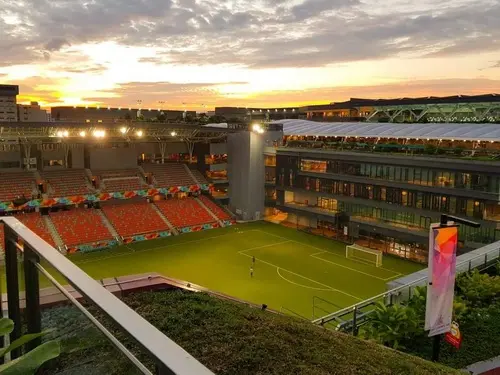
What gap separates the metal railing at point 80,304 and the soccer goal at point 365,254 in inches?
1670

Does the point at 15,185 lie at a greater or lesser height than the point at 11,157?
lesser

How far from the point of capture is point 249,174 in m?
63.8

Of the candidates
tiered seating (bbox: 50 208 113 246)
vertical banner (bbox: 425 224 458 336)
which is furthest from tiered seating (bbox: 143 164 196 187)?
vertical banner (bbox: 425 224 458 336)

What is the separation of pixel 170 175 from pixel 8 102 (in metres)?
72.8

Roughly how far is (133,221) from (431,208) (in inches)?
1305

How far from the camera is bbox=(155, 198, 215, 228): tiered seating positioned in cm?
5762

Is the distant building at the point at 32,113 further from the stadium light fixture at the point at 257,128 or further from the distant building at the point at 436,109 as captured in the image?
the distant building at the point at 436,109

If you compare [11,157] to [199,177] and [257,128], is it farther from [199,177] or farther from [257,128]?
[257,128]

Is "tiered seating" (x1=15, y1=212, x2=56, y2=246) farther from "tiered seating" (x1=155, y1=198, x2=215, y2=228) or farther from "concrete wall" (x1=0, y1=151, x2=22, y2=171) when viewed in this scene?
"tiered seating" (x1=155, y1=198, x2=215, y2=228)

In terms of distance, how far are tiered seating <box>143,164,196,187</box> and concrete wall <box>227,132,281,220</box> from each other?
6459 millimetres

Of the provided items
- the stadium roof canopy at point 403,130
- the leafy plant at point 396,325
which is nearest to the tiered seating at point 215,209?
the stadium roof canopy at point 403,130

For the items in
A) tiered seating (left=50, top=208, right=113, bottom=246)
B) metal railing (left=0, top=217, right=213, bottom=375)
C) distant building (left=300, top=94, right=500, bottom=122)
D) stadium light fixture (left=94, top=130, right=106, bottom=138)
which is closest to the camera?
metal railing (left=0, top=217, right=213, bottom=375)

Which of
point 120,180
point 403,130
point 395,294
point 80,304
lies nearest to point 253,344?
point 80,304

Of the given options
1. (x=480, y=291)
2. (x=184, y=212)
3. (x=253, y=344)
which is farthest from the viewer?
(x=184, y=212)
